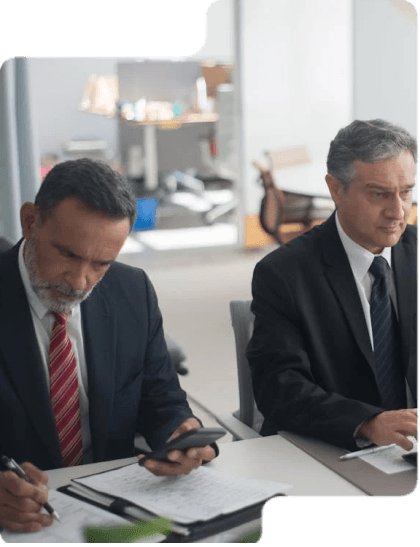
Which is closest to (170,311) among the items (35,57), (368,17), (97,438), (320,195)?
(97,438)

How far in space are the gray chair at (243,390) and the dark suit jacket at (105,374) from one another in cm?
19

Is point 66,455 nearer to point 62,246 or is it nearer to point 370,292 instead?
point 62,246

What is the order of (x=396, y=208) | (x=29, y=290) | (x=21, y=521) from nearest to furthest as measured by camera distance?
(x=21, y=521) < (x=29, y=290) < (x=396, y=208)

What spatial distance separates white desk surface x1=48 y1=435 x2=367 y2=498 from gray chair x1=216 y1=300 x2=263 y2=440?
142 millimetres

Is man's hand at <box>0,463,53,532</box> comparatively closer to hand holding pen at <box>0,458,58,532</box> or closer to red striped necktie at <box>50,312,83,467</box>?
hand holding pen at <box>0,458,58,532</box>

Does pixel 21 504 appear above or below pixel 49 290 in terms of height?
below

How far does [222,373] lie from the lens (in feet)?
6.70

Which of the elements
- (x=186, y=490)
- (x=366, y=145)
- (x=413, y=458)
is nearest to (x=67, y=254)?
(x=186, y=490)

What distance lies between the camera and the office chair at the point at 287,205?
6.62ft

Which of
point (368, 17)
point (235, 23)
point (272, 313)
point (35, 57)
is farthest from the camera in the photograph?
point (272, 313)

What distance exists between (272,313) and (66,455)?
0.61m

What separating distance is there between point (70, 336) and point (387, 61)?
96cm

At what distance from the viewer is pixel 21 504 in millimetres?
1588

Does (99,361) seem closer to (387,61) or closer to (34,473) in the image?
(34,473)
